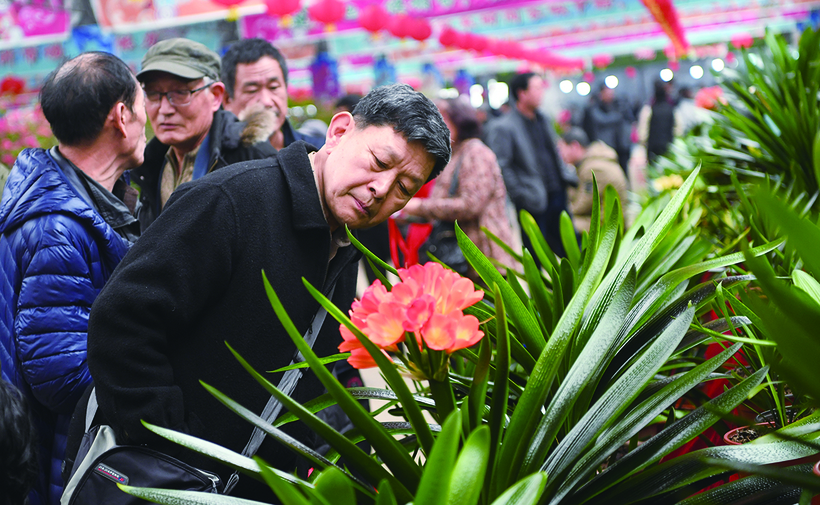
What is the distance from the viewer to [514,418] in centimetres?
79

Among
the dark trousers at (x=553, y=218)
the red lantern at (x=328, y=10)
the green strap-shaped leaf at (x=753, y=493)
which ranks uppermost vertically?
the red lantern at (x=328, y=10)

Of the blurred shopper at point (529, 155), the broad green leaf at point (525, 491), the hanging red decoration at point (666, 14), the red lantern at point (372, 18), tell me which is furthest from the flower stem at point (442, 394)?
the hanging red decoration at point (666, 14)

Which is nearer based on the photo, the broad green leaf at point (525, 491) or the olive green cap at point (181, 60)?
the broad green leaf at point (525, 491)

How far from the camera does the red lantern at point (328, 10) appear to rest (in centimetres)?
979

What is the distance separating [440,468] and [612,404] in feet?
0.99

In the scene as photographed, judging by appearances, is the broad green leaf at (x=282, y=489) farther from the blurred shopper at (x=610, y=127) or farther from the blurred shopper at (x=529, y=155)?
the blurred shopper at (x=610, y=127)

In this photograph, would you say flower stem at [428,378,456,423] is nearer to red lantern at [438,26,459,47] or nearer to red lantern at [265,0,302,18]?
red lantern at [265,0,302,18]

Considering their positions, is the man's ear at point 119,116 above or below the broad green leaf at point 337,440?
Answer: above

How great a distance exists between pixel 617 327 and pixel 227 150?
165 centimetres

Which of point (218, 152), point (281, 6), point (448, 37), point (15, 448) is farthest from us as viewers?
point (448, 37)

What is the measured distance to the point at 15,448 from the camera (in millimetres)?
1170

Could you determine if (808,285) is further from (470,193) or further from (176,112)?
(470,193)

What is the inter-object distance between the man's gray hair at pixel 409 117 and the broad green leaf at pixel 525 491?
0.72m

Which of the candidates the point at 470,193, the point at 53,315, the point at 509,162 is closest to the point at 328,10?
the point at 509,162
